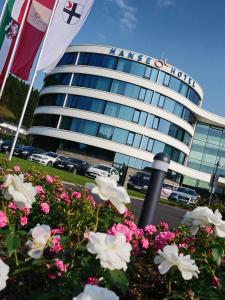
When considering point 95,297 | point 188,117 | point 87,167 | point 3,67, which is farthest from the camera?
point 188,117

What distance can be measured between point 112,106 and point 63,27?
3526 centimetres

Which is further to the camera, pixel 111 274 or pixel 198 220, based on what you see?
pixel 198 220

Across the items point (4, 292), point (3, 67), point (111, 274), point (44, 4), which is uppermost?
point (44, 4)

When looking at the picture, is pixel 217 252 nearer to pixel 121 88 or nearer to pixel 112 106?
pixel 112 106

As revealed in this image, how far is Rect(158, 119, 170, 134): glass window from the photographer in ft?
172

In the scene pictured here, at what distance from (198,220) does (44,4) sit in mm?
13712

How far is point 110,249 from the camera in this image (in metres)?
1.94

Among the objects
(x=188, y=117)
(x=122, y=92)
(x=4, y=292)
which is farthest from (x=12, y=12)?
(x=188, y=117)

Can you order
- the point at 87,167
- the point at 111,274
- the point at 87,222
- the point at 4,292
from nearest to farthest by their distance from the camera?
the point at 111,274, the point at 4,292, the point at 87,222, the point at 87,167

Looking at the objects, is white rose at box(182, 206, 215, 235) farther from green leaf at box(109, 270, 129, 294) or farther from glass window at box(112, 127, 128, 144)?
glass window at box(112, 127, 128, 144)

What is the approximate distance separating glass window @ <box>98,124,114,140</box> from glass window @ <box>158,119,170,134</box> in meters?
6.21

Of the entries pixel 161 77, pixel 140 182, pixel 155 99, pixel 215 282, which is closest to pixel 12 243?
pixel 215 282

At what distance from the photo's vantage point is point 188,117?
5662 cm

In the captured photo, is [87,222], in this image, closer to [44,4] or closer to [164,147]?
[44,4]
